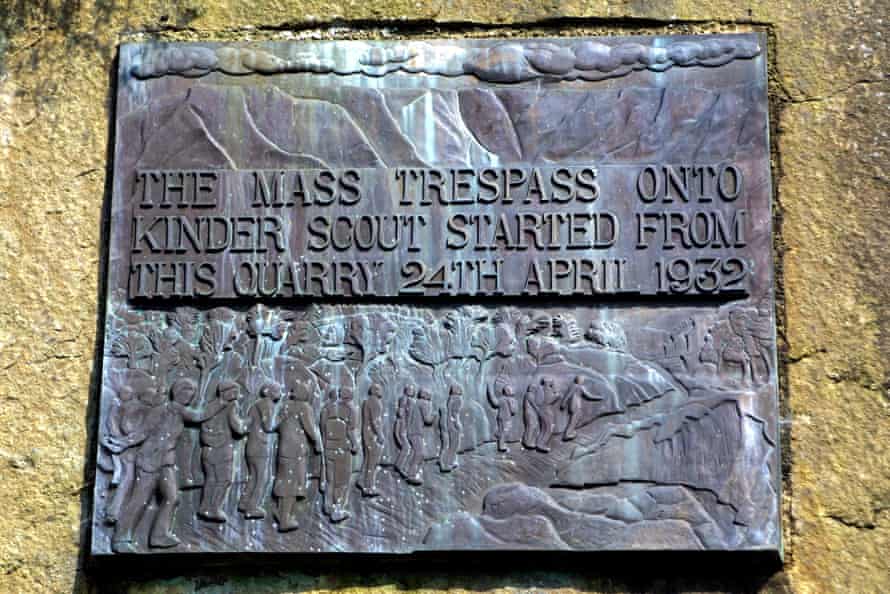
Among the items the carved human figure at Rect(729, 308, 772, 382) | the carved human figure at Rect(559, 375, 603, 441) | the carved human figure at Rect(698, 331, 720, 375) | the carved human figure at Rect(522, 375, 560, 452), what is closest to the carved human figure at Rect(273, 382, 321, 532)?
the carved human figure at Rect(522, 375, 560, 452)

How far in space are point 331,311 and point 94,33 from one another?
1.72 metres

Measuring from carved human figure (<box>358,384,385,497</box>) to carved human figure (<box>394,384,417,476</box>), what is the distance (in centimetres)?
7

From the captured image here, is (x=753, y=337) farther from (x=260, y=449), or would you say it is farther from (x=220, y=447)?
(x=220, y=447)

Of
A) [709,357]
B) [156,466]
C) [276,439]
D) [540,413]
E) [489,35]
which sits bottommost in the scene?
[156,466]

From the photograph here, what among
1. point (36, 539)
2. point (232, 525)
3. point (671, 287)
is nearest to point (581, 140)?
point (671, 287)

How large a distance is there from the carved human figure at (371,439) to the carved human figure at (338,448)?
45 mm

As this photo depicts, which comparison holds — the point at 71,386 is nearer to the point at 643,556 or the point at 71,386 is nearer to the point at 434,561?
the point at 434,561

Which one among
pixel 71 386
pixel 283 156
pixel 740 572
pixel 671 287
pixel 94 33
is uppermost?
pixel 94 33

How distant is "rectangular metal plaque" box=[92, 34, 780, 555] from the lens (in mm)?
5895

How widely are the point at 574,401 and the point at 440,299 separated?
0.69 meters

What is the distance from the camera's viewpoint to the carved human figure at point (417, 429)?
5930 mm

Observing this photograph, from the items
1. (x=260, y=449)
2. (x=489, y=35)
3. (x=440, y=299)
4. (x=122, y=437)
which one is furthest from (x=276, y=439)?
(x=489, y=35)

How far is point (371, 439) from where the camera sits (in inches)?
235

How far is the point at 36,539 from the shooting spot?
6082mm
